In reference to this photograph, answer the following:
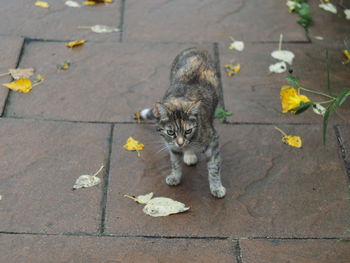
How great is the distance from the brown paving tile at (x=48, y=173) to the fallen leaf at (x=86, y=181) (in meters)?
0.04

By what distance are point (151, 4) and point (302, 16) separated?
5.66 feet

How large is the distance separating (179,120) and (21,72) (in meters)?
2.01

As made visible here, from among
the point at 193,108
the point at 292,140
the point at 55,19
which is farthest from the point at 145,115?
the point at 55,19

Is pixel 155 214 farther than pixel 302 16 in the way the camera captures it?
No

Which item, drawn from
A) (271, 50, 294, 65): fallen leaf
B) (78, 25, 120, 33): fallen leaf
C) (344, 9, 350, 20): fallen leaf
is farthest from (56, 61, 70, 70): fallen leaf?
(344, 9, 350, 20): fallen leaf

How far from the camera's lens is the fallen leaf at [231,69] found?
5.18m

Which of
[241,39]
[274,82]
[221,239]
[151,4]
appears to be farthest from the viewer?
[151,4]

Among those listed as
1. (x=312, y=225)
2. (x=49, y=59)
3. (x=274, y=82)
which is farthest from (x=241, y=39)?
(x=312, y=225)

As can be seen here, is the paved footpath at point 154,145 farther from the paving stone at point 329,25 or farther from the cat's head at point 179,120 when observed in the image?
the cat's head at point 179,120

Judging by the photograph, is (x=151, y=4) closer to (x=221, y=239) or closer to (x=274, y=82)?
(x=274, y=82)

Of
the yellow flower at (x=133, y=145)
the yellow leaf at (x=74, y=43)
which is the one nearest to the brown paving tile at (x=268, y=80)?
the yellow flower at (x=133, y=145)

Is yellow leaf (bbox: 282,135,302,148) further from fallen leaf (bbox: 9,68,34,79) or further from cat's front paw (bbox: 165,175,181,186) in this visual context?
fallen leaf (bbox: 9,68,34,79)

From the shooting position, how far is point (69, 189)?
13.2ft

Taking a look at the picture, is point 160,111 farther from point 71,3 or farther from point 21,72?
point 71,3
